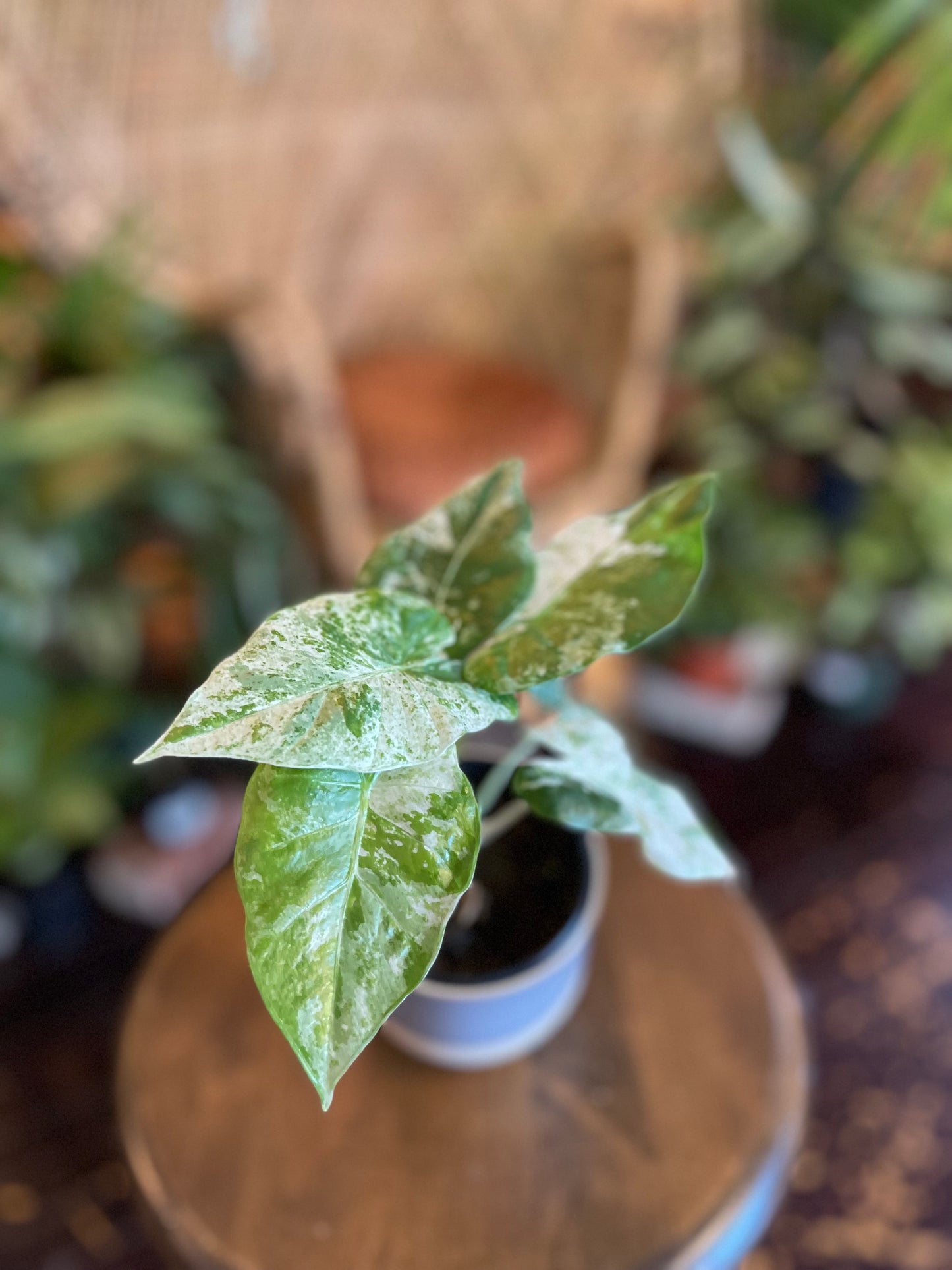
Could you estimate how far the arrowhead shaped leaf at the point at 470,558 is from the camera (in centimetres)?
44

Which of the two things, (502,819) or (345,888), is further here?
(502,819)

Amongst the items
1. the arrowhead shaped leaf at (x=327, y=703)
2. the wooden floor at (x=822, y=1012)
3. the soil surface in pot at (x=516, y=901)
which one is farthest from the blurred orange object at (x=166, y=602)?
the arrowhead shaped leaf at (x=327, y=703)

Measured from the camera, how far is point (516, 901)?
540 mm

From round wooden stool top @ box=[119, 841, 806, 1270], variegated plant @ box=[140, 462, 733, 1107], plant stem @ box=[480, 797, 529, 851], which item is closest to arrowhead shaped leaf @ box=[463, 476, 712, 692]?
variegated plant @ box=[140, 462, 733, 1107]

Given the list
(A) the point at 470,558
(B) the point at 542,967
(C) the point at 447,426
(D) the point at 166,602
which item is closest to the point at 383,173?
(C) the point at 447,426

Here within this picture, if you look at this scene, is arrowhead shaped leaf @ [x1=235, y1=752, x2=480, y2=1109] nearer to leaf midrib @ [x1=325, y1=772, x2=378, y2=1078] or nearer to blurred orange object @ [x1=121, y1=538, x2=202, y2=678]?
leaf midrib @ [x1=325, y1=772, x2=378, y2=1078]

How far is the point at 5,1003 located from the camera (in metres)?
1.24

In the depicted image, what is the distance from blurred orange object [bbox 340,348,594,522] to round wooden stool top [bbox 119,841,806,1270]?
28.0 inches

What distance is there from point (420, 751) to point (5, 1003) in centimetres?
120

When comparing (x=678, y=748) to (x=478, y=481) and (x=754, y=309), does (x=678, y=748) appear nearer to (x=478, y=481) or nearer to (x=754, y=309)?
(x=754, y=309)

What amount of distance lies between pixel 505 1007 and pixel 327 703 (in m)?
0.27

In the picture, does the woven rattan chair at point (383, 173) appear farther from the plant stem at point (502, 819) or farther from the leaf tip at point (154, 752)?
the leaf tip at point (154, 752)

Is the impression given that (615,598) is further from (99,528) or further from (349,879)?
(99,528)

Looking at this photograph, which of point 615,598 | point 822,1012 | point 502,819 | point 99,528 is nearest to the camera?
point 615,598
